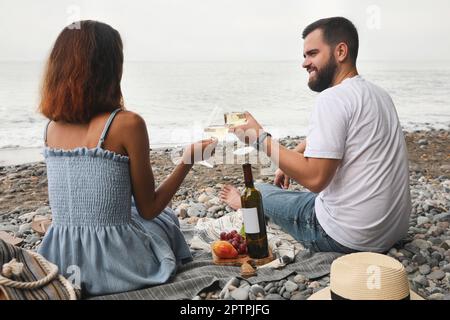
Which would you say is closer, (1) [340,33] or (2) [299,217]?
(1) [340,33]

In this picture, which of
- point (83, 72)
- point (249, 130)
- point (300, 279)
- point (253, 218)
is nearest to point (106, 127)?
point (83, 72)

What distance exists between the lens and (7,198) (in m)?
4.56

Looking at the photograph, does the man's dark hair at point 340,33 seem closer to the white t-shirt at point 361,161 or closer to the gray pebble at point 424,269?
the white t-shirt at point 361,161

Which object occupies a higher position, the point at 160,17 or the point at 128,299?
the point at 160,17

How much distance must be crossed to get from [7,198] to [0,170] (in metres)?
1.12

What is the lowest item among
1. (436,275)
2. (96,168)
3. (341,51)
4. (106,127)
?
(436,275)

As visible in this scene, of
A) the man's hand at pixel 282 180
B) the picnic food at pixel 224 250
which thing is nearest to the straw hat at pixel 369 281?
the picnic food at pixel 224 250

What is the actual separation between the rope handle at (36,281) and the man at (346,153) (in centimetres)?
84

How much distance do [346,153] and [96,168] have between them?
3.06 ft

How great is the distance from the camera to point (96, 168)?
177 centimetres

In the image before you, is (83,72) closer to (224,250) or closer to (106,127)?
(106,127)

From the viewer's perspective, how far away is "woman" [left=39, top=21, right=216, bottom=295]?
68.1 inches
